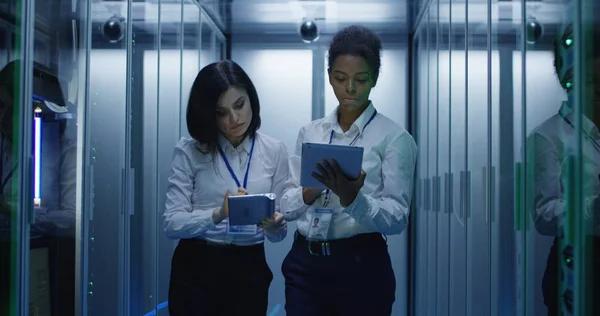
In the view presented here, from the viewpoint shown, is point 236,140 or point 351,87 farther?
point 236,140

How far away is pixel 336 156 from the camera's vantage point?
2295 millimetres

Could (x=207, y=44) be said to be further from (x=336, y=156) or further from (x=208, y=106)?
(x=336, y=156)

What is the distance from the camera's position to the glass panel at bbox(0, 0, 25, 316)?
2.23 metres

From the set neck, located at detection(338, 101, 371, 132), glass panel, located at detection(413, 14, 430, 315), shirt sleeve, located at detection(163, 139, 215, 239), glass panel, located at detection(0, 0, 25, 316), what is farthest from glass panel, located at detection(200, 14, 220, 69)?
glass panel, located at detection(0, 0, 25, 316)

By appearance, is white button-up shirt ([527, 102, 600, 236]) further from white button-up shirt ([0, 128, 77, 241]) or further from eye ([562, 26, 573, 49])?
white button-up shirt ([0, 128, 77, 241])

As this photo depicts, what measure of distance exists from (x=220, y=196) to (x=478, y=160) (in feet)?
3.77

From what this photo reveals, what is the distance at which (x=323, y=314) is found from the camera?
242 cm

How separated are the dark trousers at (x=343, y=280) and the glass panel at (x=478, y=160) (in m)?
0.65

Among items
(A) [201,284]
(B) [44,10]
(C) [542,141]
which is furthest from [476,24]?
(B) [44,10]

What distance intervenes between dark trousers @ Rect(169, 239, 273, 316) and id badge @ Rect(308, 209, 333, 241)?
0.39 metres

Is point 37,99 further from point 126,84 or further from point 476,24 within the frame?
point 476,24

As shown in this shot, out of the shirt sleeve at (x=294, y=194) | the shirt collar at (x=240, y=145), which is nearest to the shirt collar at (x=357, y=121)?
the shirt sleeve at (x=294, y=194)

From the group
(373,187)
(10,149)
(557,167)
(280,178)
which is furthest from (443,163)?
(10,149)

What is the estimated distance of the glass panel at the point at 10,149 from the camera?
2.23 meters
